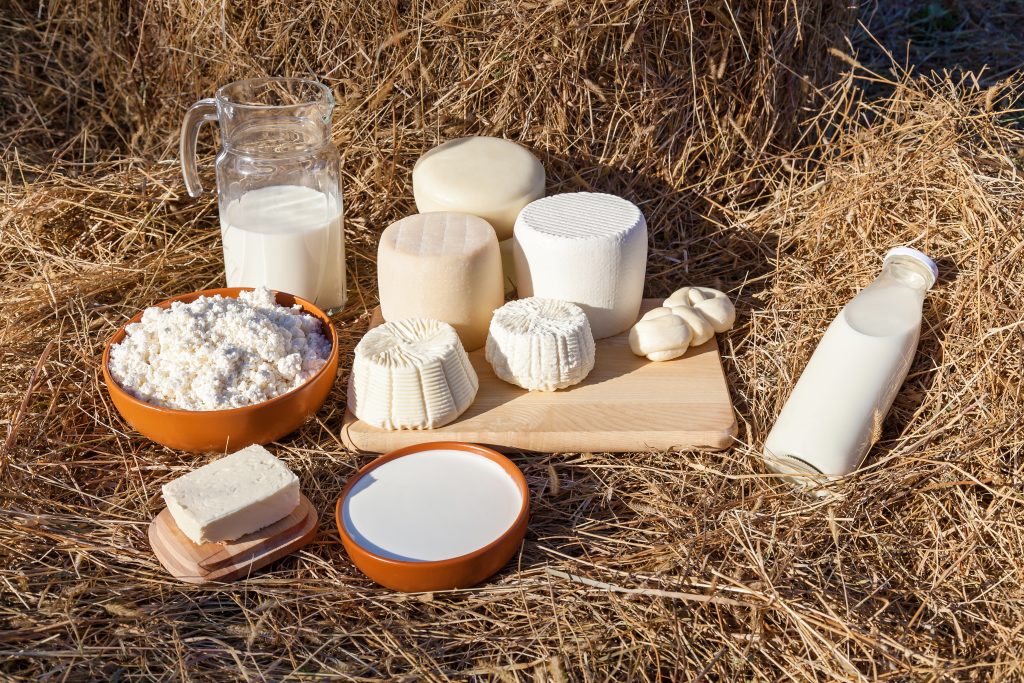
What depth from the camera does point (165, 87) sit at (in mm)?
2318

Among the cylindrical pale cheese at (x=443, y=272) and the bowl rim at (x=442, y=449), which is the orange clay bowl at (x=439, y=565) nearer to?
the bowl rim at (x=442, y=449)

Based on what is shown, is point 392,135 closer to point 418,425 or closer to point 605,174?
point 605,174

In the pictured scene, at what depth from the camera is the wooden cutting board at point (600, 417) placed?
64.1 inches

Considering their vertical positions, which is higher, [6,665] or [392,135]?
[392,135]

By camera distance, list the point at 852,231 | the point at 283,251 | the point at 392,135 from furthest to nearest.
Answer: the point at 392,135 → the point at 852,231 → the point at 283,251

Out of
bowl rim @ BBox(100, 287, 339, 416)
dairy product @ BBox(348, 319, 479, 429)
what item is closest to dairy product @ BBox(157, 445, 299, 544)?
bowl rim @ BBox(100, 287, 339, 416)

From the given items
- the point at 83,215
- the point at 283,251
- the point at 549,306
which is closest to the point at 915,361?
the point at 549,306

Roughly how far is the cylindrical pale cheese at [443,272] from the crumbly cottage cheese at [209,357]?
22 centimetres

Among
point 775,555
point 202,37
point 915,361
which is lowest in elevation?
point 775,555

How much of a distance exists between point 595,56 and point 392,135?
0.48m

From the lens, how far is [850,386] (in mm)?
1524

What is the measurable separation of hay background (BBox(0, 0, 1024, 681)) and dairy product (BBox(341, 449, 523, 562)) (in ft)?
0.22

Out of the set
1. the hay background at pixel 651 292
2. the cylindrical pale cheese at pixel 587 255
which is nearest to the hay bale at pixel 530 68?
the hay background at pixel 651 292

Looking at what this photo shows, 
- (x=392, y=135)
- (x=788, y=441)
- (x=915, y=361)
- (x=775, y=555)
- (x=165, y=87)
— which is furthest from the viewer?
(x=165, y=87)
